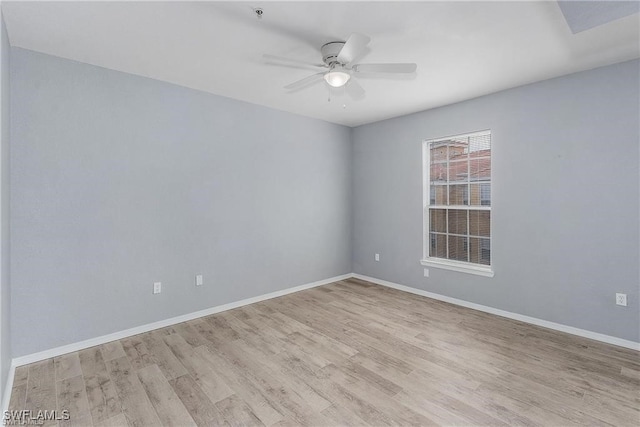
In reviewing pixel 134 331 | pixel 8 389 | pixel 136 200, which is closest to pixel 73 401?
pixel 8 389

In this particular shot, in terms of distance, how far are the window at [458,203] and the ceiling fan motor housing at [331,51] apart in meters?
2.31

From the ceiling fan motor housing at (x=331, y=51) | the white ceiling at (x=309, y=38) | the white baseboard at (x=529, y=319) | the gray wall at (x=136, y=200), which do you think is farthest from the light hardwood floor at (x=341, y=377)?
the white ceiling at (x=309, y=38)

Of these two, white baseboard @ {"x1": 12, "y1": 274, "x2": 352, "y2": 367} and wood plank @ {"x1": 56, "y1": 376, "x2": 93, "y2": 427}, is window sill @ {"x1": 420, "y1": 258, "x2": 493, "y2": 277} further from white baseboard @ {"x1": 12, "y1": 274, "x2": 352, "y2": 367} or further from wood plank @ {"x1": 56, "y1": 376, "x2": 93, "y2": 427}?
wood plank @ {"x1": 56, "y1": 376, "x2": 93, "y2": 427}

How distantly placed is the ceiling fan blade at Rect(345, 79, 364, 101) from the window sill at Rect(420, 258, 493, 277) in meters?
2.45

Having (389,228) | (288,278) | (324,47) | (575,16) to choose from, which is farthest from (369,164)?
(575,16)

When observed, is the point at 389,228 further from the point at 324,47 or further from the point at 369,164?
the point at 324,47

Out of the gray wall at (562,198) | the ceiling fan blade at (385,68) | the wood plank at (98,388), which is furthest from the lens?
the gray wall at (562,198)

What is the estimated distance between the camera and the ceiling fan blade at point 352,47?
1974 millimetres

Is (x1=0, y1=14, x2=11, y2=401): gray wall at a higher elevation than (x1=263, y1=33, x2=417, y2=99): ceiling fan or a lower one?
lower

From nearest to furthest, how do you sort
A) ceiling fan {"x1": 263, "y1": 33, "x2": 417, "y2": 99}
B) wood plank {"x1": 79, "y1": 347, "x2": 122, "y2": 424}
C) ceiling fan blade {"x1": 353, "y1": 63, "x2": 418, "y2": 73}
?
wood plank {"x1": 79, "y1": 347, "x2": 122, "y2": 424} < ceiling fan {"x1": 263, "y1": 33, "x2": 417, "y2": 99} < ceiling fan blade {"x1": 353, "y1": 63, "x2": 418, "y2": 73}

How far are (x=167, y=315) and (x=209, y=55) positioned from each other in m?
2.70

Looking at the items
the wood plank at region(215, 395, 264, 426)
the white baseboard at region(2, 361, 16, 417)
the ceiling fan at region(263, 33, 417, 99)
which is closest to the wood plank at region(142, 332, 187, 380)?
the wood plank at region(215, 395, 264, 426)

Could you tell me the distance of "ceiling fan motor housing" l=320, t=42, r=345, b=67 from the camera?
2381 millimetres

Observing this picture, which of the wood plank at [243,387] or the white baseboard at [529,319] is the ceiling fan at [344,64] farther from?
the white baseboard at [529,319]
